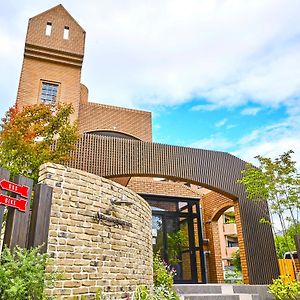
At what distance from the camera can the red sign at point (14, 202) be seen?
314cm

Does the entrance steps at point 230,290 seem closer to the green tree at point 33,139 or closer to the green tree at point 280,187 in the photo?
the green tree at point 280,187

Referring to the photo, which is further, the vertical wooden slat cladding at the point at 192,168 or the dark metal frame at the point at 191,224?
the dark metal frame at the point at 191,224

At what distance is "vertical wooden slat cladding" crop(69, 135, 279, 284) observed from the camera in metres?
8.22

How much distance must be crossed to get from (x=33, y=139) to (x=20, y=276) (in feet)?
16.5

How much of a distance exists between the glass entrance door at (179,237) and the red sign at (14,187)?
783cm

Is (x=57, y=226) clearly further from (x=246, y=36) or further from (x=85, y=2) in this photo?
(x=246, y=36)

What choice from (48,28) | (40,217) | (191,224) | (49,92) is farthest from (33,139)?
(48,28)

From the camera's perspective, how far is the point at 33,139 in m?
7.43

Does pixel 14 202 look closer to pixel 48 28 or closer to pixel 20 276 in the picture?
pixel 20 276

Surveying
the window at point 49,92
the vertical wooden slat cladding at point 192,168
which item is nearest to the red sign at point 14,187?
the vertical wooden slat cladding at point 192,168

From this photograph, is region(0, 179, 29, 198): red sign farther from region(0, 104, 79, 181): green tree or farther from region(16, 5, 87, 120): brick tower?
region(16, 5, 87, 120): brick tower

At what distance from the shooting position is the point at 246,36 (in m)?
9.18

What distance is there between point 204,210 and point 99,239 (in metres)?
9.04

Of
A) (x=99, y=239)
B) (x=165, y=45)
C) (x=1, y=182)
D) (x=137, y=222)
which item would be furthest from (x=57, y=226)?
(x=165, y=45)
